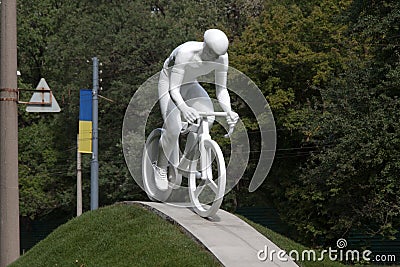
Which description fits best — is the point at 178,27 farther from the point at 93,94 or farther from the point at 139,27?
the point at 93,94

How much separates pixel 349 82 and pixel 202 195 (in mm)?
10493

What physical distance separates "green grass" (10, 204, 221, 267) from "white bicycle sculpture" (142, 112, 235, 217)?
0.63 m

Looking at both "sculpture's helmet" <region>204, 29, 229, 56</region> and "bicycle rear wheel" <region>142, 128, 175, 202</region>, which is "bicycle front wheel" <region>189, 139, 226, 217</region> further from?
"sculpture's helmet" <region>204, 29, 229, 56</region>

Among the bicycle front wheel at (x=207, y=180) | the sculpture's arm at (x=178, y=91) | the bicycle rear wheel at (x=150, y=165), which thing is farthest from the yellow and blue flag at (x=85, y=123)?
the sculpture's arm at (x=178, y=91)

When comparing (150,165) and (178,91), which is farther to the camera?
(150,165)

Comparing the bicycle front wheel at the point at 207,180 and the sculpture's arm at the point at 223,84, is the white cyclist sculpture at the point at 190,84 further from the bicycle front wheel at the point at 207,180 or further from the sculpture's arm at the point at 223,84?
the bicycle front wheel at the point at 207,180

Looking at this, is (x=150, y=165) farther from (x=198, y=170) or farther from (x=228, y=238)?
(x=228, y=238)

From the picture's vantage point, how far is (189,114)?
12.6 metres

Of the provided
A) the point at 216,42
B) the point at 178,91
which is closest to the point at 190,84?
the point at 178,91

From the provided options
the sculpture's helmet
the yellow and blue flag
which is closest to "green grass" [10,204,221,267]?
the sculpture's helmet

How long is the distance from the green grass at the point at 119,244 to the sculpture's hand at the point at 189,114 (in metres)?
1.63

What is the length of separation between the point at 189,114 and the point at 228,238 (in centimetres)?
201

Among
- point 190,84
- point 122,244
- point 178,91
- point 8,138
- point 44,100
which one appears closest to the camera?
point 8,138

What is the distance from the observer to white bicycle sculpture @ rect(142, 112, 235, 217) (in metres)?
12.2
